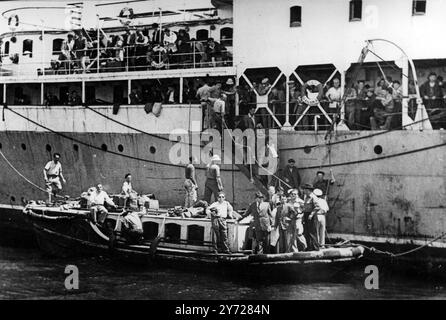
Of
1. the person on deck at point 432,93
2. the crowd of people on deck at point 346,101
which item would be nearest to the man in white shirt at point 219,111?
the crowd of people on deck at point 346,101

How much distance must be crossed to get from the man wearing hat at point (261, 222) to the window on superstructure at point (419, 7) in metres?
6.98

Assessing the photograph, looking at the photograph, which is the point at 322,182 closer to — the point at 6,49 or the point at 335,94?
the point at 335,94

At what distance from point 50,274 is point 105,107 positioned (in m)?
7.29

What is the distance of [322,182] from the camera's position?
19.2 m

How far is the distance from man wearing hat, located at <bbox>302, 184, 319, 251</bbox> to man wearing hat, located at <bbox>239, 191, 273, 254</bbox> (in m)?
0.98

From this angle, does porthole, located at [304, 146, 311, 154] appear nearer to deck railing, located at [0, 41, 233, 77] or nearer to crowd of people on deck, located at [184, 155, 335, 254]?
crowd of people on deck, located at [184, 155, 335, 254]

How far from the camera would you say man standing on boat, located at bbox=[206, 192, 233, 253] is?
16828 millimetres

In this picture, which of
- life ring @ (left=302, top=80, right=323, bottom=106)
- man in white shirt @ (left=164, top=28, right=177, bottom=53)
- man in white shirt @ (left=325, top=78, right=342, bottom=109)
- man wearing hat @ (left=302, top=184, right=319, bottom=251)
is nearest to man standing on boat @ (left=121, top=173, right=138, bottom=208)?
man wearing hat @ (left=302, top=184, right=319, bottom=251)

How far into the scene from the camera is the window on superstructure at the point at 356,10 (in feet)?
64.5

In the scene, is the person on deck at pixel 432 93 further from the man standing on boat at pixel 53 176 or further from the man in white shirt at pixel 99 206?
the man standing on boat at pixel 53 176

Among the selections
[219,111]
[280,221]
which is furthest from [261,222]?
[219,111]

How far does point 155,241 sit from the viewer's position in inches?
704

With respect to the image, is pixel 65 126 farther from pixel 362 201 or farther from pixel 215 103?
pixel 362 201

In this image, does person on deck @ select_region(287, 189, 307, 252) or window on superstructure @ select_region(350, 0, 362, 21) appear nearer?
person on deck @ select_region(287, 189, 307, 252)
